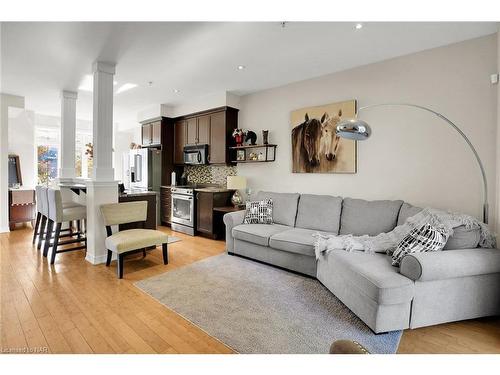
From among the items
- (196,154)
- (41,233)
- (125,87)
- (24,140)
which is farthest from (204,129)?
(24,140)

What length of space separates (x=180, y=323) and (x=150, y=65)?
3.21 m

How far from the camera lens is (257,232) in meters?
3.39

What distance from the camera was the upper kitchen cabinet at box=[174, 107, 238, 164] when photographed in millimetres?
4895

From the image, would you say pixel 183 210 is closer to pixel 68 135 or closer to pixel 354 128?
pixel 68 135

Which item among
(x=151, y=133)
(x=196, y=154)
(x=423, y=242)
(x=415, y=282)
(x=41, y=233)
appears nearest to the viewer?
(x=415, y=282)

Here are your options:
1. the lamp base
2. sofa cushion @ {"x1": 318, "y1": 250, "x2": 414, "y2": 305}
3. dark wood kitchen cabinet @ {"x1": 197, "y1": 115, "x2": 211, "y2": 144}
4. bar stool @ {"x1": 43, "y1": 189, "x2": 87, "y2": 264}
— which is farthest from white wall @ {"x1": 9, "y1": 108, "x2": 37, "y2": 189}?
sofa cushion @ {"x1": 318, "y1": 250, "x2": 414, "y2": 305}

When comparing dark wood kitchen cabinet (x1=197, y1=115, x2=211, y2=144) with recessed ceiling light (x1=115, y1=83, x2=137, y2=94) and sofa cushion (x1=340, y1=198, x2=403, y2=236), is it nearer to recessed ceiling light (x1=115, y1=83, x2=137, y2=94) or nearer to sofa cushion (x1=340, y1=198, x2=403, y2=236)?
recessed ceiling light (x1=115, y1=83, x2=137, y2=94)

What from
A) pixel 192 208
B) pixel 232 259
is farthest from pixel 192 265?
pixel 192 208

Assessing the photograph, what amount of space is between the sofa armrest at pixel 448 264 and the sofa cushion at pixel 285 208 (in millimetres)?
1845

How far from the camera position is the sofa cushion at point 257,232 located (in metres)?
3.30

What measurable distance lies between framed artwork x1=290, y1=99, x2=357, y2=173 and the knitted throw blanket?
3.88 feet

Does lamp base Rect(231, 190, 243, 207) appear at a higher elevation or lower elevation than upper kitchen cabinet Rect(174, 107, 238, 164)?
lower

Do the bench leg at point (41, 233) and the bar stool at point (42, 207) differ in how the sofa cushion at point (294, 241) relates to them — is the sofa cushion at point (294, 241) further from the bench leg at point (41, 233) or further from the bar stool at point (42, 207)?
the bench leg at point (41, 233)

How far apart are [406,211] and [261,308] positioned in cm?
191
